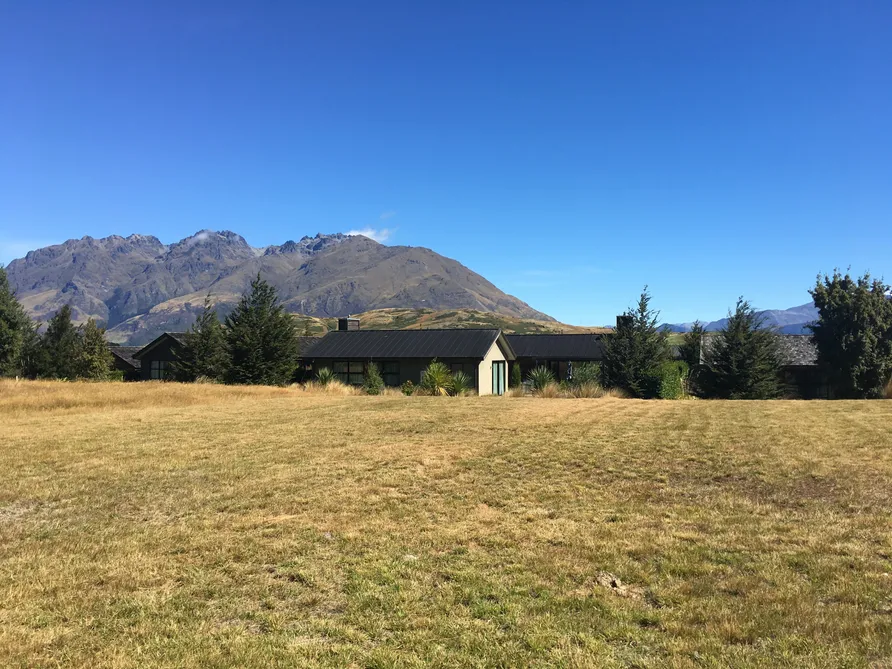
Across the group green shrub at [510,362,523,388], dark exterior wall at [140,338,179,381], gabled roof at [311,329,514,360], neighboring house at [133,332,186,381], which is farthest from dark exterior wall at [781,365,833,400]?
dark exterior wall at [140,338,179,381]

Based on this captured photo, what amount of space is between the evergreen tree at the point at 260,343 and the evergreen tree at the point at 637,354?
20.1 metres

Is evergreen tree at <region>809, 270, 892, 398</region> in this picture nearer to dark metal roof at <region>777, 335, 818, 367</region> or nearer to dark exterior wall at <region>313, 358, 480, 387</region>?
dark metal roof at <region>777, 335, 818, 367</region>

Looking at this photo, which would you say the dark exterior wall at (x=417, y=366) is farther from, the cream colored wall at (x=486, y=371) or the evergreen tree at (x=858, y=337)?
the evergreen tree at (x=858, y=337)

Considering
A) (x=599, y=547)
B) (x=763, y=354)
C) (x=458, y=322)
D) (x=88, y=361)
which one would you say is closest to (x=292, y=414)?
(x=599, y=547)

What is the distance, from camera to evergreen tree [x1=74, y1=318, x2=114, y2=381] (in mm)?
41812

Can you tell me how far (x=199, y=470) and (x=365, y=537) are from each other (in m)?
5.20

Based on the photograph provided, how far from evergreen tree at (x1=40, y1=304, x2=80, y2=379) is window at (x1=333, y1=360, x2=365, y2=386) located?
20023 millimetres

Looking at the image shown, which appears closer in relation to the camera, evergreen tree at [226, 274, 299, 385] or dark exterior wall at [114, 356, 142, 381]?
Answer: evergreen tree at [226, 274, 299, 385]

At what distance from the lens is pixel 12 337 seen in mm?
40594

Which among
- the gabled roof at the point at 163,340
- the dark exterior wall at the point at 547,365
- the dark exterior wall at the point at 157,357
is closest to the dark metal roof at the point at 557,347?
the dark exterior wall at the point at 547,365

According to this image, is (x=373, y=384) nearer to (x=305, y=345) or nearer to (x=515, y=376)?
(x=515, y=376)

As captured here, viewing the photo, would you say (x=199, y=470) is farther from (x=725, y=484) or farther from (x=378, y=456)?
(x=725, y=484)

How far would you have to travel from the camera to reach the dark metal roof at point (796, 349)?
3884cm

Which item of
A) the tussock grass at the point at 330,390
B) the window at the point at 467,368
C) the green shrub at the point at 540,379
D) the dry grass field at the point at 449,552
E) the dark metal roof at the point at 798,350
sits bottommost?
the dry grass field at the point at 449,552
